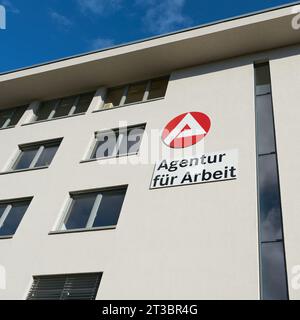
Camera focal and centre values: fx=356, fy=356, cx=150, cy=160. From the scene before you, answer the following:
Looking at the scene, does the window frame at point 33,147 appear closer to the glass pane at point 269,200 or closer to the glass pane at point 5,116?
the glass pane at point 5,116

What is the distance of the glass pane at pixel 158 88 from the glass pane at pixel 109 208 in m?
4.72

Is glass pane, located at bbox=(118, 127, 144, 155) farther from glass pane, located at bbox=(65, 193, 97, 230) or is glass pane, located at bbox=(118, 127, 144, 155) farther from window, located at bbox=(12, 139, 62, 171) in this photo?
window, located at bbox=(12, 139, 62, 171)

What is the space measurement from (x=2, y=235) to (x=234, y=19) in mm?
10017

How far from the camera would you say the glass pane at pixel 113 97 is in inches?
540

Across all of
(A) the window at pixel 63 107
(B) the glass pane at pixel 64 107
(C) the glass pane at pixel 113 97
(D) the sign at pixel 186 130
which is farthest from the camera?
(B) the glass pane at pixel 64 107

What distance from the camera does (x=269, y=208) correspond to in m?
7.73

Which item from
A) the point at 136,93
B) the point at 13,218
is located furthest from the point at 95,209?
the point at 136,93

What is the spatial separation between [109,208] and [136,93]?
5.78 meters

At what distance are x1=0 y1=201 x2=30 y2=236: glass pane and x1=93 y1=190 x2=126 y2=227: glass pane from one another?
2.54 metres

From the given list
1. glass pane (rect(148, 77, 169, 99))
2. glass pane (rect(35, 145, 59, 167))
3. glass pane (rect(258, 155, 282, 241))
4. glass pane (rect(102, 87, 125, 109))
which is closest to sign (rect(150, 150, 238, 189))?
glass pane (rect(258, 155, 282, 241))

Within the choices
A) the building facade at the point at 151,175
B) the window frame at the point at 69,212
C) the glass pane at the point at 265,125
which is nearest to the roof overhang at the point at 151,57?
the building facade at the point at 151,175

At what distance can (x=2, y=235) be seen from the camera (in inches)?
391
